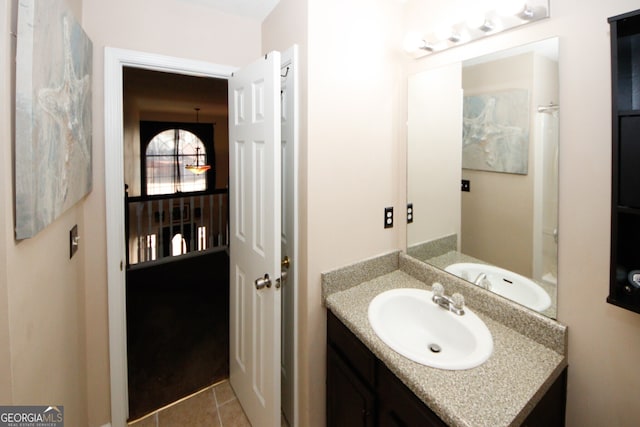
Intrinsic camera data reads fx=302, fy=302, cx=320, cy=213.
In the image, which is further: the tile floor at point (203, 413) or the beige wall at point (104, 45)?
the tile floor at point (203, 413)

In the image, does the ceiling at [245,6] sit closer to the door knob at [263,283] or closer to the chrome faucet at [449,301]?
the door knob at [263,283]

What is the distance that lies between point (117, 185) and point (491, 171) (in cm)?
189

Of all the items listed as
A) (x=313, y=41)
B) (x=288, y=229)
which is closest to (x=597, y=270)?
(x=288, y=229)

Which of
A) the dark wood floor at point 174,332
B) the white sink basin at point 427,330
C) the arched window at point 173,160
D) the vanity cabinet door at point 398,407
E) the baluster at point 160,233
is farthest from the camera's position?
the arched window at point 173,160

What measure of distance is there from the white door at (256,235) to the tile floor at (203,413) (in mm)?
86

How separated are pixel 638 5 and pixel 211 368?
113 inches

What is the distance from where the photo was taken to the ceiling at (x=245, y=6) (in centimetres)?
166

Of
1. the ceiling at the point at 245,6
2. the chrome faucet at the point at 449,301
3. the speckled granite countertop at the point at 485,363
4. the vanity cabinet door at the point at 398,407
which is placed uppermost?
the ceiling at the point at 245,6

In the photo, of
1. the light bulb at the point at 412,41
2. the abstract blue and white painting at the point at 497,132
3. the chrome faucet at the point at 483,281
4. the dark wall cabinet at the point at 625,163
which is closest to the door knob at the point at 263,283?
the chrome faucet at the point at 483,281

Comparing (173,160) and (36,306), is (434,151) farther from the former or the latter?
(173,160)

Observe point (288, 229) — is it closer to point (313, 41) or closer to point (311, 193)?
point (311, 193)

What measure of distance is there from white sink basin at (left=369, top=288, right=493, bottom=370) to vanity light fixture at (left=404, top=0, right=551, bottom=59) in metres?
1.21

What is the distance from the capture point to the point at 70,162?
1.14 m

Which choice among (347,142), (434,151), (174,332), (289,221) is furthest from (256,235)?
(174,332)
